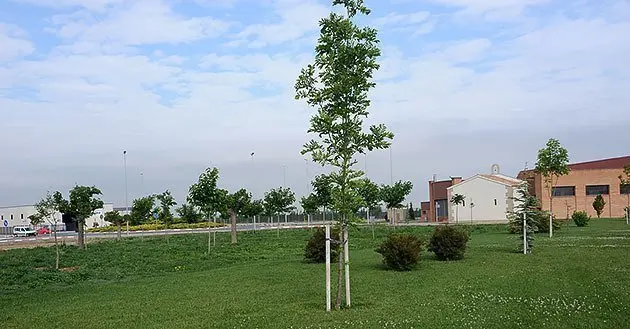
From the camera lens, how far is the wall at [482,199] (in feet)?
230

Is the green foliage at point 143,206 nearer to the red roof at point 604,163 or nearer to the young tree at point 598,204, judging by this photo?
the young tree at point 598,204

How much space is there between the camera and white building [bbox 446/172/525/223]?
70.2 m

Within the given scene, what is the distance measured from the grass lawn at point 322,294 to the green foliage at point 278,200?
97.0ft

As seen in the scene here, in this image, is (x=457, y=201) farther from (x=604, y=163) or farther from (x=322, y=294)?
(x=322, y=294)

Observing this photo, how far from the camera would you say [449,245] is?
817 inches

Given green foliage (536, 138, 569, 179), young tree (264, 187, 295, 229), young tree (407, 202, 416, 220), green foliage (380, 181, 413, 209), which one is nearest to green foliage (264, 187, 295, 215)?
young tree (264, 187, 295, 229)

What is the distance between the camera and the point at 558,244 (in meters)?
26.4

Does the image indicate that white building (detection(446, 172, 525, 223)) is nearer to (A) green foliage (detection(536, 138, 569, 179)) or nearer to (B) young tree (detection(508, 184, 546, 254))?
(A) green foliage (detection(536, 138, 569, 179))

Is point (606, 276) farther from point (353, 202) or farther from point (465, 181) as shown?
point (465, 181)

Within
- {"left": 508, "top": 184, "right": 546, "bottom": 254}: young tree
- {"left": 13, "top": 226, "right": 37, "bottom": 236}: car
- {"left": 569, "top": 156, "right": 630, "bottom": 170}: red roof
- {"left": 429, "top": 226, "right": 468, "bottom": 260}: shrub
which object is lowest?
{"left": 13, "top": 226, "right": 37, "bottom": 236}: car

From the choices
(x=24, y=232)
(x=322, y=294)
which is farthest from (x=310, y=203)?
(x=24, y=232)

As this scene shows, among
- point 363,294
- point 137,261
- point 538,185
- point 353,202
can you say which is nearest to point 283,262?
point 137,261

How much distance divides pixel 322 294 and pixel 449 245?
27.1ft

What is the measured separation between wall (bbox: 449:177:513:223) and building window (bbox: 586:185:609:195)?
9181 mm
